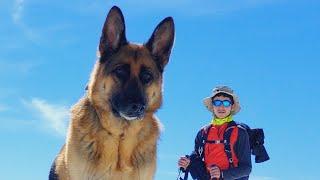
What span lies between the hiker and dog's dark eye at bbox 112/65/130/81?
2313mm

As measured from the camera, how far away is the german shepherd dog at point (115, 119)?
10078mm

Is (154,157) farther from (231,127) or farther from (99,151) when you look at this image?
(231,127)

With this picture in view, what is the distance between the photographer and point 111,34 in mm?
10844

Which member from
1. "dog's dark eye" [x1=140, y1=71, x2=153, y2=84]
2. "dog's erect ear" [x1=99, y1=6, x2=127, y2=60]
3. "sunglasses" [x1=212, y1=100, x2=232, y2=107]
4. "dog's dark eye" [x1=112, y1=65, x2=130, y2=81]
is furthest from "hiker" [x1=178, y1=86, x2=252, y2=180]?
"dog's erect ear" [x1=99, y1=6, x2=127, y2=60]

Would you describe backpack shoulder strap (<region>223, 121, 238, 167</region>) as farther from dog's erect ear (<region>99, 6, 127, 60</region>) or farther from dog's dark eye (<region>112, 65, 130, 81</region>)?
dog's erect ear (<region>99, 6, 127, 60</region>)

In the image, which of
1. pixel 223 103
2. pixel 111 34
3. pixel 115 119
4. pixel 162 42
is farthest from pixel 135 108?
pixel 223 103

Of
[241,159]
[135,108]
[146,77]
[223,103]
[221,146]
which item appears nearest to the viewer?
[135,108]

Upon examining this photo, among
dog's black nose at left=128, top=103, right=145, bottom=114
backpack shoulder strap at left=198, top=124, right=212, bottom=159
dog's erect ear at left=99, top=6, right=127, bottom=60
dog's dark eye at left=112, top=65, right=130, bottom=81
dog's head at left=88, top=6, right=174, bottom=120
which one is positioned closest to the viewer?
dog's black nose at left=128, top=103, right=145, bottom=114

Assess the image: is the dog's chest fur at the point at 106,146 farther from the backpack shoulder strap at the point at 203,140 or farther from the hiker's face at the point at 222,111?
the hiker's face at the point at 222,111

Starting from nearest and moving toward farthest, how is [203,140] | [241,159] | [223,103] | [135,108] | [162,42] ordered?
[135,108]
[162,42]
[241,159]
[203,140]
[223,103]

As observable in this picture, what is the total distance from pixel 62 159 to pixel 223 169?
3016mm

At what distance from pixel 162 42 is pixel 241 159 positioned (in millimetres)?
2618

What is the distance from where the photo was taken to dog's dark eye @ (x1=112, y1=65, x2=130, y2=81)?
10453 mm

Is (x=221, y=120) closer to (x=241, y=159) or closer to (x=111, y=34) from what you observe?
(x=241, y=159)
